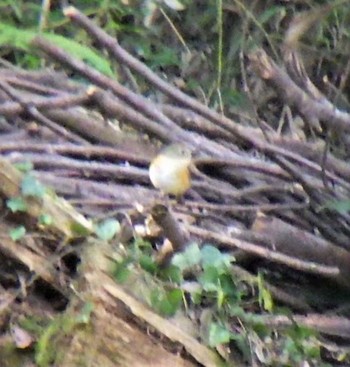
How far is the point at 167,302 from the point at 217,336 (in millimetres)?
74

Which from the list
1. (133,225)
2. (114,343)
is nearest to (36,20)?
(133,225)

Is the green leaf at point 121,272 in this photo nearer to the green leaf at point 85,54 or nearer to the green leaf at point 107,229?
the green leaf at point 107,229

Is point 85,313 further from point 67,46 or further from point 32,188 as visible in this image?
point 67,46

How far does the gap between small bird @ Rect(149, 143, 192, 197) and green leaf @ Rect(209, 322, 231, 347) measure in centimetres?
23

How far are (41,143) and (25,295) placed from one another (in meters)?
0.32

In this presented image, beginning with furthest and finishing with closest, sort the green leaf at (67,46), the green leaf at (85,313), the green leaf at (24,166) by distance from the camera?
1. the green leaf at (67,46)
2. the green leaf at (24,166)
3. the green leaf at (85,313)

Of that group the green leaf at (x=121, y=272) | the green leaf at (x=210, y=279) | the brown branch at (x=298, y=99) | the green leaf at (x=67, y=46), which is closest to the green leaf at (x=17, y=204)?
the green leaf at (x=121, y=272)

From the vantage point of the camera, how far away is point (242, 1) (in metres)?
1.98

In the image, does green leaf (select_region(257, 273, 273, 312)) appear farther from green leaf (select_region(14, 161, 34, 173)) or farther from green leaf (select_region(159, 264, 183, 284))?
green leaf (select_region(14, 161, 34, 173))

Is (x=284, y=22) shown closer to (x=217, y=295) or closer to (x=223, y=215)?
(x=223, y=215)

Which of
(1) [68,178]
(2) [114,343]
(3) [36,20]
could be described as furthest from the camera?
(3) [36,20]

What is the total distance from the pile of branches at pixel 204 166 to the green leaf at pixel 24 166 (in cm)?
2

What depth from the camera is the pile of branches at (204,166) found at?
1.05m

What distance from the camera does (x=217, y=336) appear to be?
3.12ft
